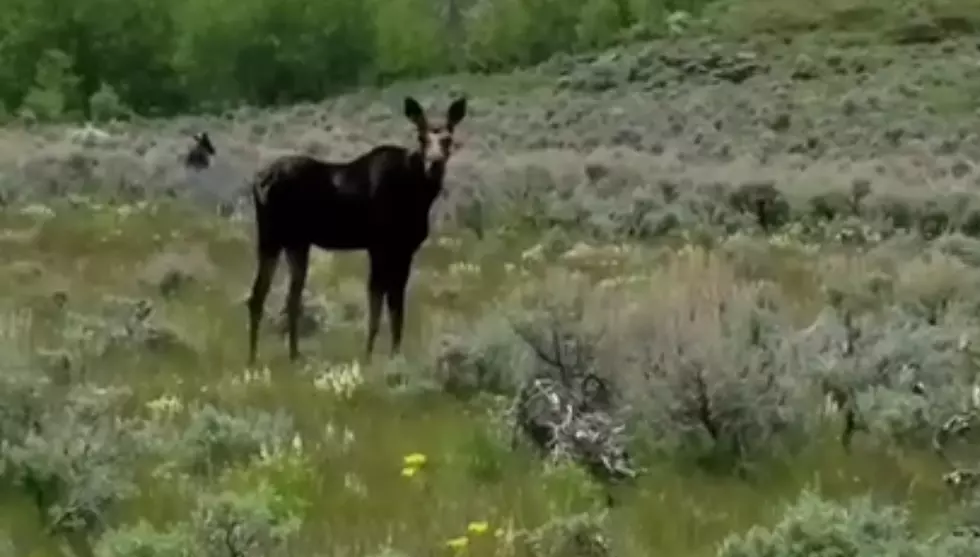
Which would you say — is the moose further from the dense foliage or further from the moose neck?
the dense foliage

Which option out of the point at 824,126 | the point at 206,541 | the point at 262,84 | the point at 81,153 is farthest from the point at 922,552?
the point at 262,84

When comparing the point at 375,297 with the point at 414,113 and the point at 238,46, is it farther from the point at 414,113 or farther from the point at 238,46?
the point at 238,46

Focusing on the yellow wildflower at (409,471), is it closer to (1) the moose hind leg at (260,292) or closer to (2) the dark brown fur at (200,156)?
(1) the moose hind leg at (260,292)

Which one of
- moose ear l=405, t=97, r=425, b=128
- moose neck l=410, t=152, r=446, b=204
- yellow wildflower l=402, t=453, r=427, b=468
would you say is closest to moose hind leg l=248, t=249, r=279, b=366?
moose neck l=410, t=152, r=446, b=204

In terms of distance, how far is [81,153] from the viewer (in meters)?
29.7

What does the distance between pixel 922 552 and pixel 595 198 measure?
16752 millimetres

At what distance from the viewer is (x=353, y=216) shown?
11367 mm

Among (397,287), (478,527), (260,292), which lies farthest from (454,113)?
(478,527)

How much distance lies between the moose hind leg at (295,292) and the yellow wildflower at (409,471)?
3.52m

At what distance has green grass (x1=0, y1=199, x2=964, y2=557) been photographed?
257 inches

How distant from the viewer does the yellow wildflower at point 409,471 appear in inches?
281

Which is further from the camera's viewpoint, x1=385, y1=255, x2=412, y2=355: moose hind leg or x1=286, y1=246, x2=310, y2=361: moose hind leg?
x1=385, y1=255, x2=412, y2=355: moose hind leg

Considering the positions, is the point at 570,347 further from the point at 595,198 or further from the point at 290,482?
the point at 595,198

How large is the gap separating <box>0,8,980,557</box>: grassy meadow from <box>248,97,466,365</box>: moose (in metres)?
0.37
